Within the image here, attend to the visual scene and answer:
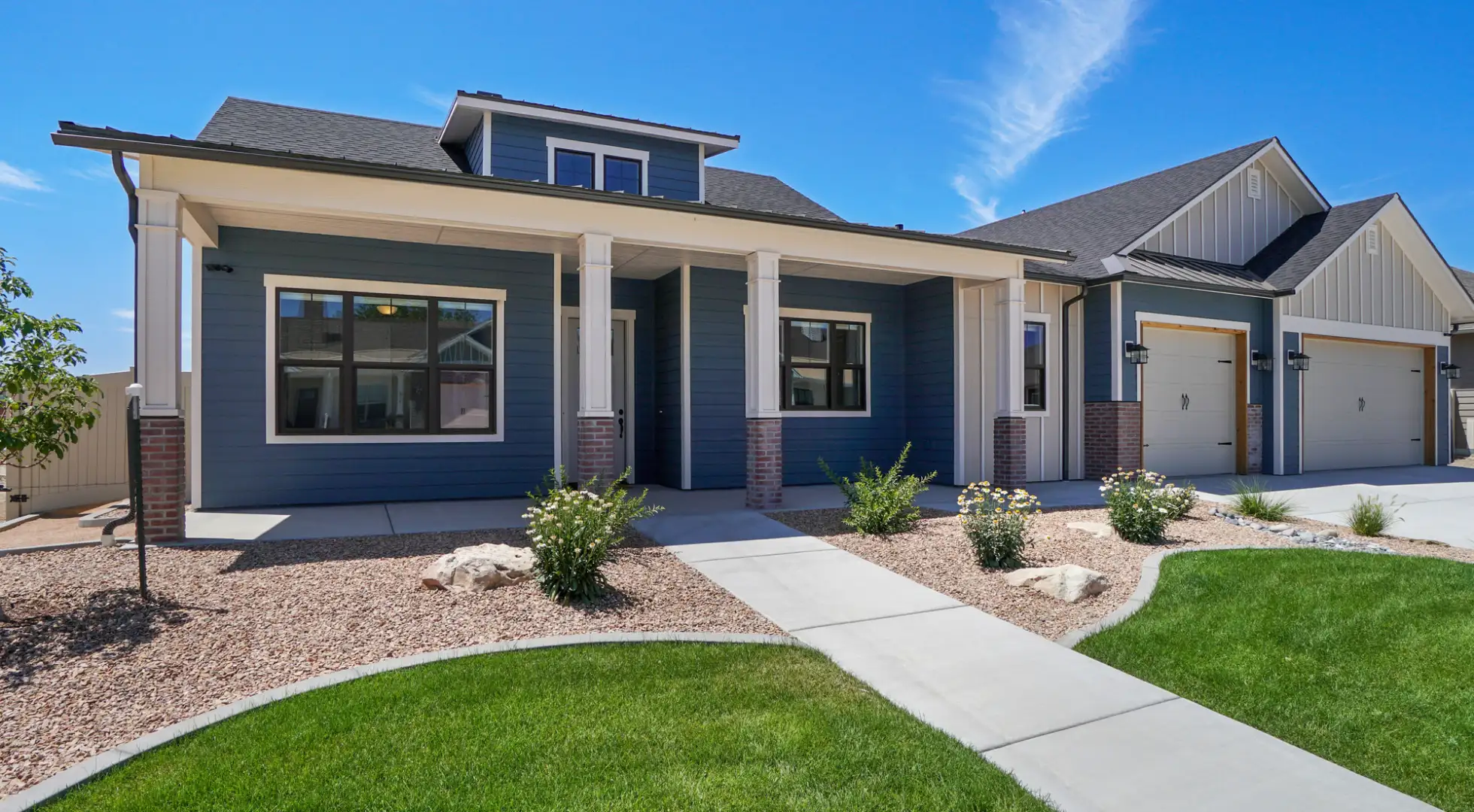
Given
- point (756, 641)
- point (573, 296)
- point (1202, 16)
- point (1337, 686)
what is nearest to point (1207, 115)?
point (1202, 16)

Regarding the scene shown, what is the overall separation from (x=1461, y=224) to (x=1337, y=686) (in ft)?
89.1

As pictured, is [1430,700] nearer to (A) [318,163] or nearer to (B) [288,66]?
(A) [318,163]

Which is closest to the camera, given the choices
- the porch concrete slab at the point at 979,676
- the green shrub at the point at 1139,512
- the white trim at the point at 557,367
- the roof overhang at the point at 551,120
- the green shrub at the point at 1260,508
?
the porch concrete slab at the point at 979,676

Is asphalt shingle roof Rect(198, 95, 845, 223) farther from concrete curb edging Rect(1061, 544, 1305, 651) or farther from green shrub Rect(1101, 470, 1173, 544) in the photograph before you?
concrete curb edging Rect(1061, 544, 1305, 651)

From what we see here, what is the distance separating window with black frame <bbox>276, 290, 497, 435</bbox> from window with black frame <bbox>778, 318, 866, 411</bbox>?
4225 mm

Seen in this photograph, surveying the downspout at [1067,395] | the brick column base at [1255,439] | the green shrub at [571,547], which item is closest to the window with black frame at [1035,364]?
the downspout at [1067,395]

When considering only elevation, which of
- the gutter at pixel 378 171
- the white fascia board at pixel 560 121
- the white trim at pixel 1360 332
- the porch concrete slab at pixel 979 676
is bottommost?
the porch concrete slab at pixel 979 676

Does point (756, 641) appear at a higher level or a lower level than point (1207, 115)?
lower

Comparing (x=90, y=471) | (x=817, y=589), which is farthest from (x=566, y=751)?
(x=90, y=471)

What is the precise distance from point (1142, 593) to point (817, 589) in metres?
2.34

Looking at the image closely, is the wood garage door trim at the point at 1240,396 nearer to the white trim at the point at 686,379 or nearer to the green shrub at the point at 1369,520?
the green shrub at the point at 1369,520

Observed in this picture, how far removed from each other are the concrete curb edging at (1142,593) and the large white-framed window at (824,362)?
5447 millimetres

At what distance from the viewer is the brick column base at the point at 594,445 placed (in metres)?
7.77

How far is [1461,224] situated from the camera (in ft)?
74.2
